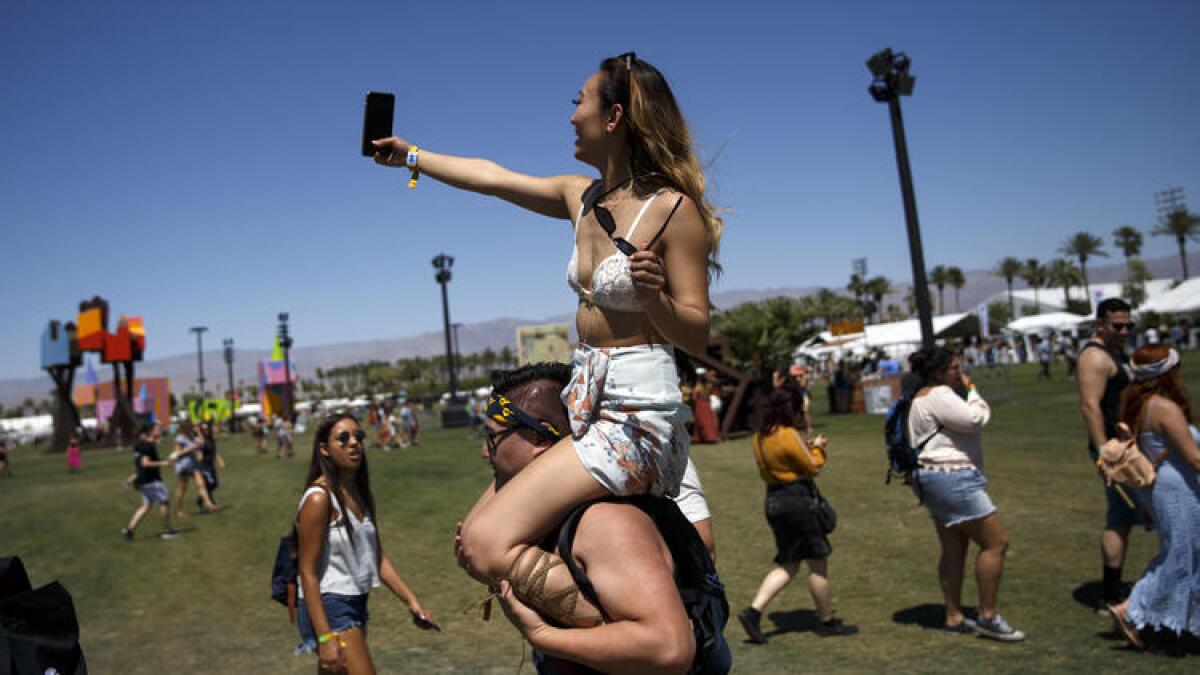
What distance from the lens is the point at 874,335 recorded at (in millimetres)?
46281

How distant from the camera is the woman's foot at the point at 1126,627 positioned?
598 centimetres

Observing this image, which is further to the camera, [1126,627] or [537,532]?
[1126,627]

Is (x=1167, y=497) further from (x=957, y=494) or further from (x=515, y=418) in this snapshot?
(x=515, y=418)

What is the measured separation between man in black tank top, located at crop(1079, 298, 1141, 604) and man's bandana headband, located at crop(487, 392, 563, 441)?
592cm

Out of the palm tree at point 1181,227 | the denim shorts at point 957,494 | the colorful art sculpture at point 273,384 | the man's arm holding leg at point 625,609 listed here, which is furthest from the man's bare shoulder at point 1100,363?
the palm tree at point 1181,227

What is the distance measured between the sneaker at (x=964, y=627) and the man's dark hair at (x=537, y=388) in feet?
18.3

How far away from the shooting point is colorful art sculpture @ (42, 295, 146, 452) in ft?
146

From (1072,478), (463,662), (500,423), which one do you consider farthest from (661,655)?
(1072,478)

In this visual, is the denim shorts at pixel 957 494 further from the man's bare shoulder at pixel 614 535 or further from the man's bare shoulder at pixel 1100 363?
the man's bare shoulder at pixel 614 535

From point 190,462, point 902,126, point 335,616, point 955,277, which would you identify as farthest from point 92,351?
point 955,277

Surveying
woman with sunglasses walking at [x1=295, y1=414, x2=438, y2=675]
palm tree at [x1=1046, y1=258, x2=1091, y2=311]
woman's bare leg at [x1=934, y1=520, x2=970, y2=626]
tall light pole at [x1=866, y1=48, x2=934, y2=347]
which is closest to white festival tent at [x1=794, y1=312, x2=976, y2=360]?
tall light pole at [x1=866, y1=48, x2=934, y2=347]

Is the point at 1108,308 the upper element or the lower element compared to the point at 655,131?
lower

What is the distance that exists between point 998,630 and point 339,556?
4.70m

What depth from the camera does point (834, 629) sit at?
23.2 feet
